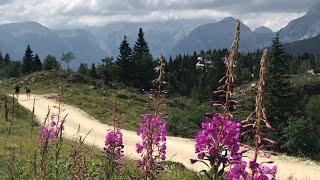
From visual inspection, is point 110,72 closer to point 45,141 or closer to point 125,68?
point 125,68

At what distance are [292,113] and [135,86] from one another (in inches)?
1262

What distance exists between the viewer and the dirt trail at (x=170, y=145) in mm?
20891

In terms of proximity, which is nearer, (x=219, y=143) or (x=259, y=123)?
(x=259, y=123)

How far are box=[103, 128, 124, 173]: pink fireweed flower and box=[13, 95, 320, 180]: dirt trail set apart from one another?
2.81 m

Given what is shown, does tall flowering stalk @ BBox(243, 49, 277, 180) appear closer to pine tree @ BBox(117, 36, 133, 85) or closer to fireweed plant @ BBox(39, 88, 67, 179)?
fireweed plant @ BBox(39, 88, 67, 179)

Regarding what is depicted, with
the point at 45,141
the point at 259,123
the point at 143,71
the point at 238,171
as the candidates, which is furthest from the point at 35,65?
the point at 259,123

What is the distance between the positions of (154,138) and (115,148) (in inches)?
54.1

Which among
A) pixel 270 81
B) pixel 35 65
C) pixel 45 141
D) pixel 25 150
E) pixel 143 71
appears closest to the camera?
pixel 45 141

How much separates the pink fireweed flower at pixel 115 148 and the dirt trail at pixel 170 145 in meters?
2.81

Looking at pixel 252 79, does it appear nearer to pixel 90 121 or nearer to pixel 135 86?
pixel 135 86

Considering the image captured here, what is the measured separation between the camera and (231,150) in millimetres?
4293

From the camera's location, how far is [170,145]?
27766 mm

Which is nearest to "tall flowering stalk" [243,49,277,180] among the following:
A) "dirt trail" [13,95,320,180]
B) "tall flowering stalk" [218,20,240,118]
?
"tall flowering stalk" [218,20,240,118]

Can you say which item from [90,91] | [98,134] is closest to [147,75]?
[90,91]
